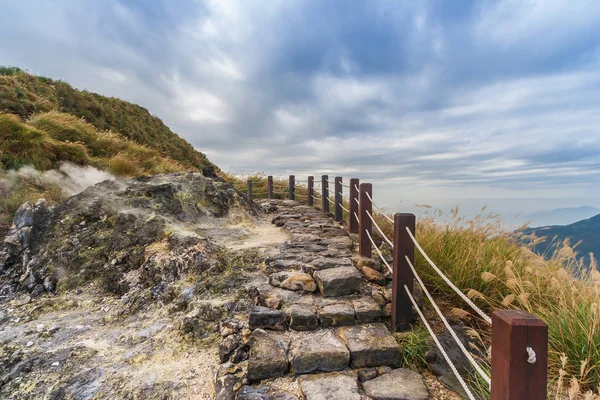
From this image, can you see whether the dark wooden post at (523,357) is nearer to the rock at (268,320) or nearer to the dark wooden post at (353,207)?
the rock at (268,320)

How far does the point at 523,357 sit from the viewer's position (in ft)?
4.18

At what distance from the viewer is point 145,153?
480 inches

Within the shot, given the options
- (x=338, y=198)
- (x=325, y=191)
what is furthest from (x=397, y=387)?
(x=325, y=191)

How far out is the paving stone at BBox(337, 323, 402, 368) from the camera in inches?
99.5

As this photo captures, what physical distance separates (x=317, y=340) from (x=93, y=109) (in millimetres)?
20485

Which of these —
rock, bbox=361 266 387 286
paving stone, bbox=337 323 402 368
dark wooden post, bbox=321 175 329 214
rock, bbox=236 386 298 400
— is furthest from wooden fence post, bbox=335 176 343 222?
rock, bbox=236 386 298 400

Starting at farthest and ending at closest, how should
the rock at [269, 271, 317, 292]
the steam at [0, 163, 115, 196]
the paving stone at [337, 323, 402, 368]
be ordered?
the steam at [0, 163, 115, 196], the rock at [269, 271, 317, 292], the paving stone at [337, 323, 402, 368]

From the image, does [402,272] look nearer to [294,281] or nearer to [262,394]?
[294,281]

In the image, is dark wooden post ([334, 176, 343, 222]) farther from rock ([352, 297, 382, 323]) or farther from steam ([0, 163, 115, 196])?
steam ([0, 163, 115, 196])

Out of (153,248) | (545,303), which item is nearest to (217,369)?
(153,248)

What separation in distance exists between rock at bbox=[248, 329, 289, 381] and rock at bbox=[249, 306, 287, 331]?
15 centimetres

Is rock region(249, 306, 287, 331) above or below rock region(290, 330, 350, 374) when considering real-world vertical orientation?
above

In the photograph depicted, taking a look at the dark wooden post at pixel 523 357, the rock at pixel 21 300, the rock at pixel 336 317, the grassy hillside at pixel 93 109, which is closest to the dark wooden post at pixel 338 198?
the rock at pixel 336 317

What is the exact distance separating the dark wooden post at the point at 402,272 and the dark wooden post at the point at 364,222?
1.44 meters
